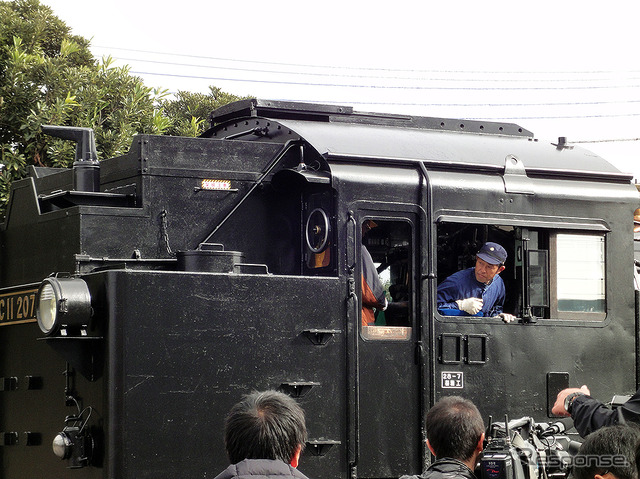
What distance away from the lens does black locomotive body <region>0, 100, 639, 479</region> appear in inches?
243

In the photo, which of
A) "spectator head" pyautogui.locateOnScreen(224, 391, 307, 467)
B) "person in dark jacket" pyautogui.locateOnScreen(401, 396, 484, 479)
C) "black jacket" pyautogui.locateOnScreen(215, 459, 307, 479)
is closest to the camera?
"black jacket" pyautogui.locateOnScreen(215, 459, 307, 479)

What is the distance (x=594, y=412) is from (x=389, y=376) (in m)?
1.86

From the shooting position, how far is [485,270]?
7.43m

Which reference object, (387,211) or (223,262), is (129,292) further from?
(387,211)

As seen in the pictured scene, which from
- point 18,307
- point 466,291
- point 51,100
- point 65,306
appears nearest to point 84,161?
point 18,307

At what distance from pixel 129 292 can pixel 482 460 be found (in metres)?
2.62

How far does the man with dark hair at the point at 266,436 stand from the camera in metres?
3.58

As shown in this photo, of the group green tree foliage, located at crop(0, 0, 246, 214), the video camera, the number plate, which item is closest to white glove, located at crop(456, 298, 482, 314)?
the video camera

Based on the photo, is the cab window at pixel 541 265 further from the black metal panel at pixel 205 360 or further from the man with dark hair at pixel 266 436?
the man with dark hair at pixel 266 436

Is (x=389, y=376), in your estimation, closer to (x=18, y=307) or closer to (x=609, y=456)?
(x=18, y=307)

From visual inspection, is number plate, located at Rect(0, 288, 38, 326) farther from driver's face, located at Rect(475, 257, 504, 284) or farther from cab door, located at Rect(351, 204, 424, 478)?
driver's face, located at Rect(475, 257, 504, 284)

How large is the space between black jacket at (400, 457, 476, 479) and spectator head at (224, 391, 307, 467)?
720mm

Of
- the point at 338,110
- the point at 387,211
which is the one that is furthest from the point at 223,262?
the point at 338,110

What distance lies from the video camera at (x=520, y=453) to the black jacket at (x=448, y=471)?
0.07m
